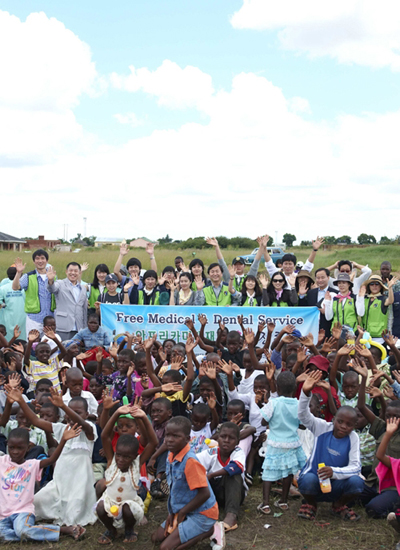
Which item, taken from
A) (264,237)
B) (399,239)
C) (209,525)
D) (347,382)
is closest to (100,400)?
(209,525)

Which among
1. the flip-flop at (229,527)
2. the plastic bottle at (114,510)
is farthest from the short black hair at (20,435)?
the flip-flop at (229,527)

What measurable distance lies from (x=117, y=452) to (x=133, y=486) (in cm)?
35

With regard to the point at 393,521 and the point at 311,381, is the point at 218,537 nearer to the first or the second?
the point at 393,521

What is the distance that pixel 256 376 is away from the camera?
6.20 metres

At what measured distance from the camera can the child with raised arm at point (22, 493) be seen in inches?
181

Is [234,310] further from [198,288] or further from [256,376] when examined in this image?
[256,376]

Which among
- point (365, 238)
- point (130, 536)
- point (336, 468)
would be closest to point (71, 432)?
point (130, 536)

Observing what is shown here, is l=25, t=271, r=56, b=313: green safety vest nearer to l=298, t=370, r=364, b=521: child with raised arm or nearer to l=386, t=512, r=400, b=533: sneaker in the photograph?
l=298, t=370, r=364, b=521: child with raised arm

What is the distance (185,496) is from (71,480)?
1.28 metres

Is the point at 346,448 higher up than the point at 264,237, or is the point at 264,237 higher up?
the point at 264,237

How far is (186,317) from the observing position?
8.98 meters

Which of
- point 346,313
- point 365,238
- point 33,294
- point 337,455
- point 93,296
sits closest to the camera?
point 337,455

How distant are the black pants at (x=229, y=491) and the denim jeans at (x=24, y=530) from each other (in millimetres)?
1515

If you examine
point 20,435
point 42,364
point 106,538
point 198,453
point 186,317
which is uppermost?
point 186,317
